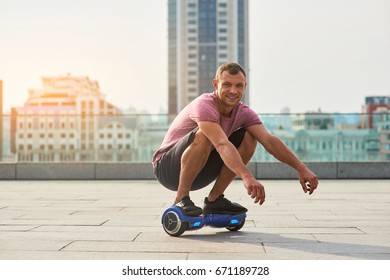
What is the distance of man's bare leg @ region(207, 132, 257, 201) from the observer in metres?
3.86

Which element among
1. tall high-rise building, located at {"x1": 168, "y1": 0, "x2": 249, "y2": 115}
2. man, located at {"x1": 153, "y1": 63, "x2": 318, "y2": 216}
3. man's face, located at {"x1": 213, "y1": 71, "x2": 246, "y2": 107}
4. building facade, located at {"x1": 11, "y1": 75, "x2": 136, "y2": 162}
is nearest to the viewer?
man, located at {"x1": 153, "y1": 63, "x2": 318, "y2": 216}

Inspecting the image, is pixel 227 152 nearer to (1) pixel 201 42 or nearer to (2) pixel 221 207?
(2) pixel 221 207

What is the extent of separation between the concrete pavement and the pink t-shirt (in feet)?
2.06

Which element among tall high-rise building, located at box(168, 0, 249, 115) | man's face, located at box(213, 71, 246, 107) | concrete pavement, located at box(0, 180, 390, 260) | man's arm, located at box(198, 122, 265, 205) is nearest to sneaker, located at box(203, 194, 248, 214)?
concrete pavement, located at box(0, 180, 390, 260)

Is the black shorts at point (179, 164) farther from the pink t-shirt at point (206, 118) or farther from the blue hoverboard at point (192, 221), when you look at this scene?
the blue hoverboard at point (192, 221)

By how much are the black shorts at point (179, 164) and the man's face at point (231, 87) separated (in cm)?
27

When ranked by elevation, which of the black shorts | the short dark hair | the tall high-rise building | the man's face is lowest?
the black shorts

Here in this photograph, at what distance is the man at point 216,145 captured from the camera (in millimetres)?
3521

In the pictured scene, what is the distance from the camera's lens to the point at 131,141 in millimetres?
10680

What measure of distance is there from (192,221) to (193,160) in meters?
0.36

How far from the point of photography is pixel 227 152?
3418 mm

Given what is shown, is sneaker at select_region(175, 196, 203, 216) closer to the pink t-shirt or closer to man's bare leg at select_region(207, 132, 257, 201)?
man's bare leg at select_region(207, 132, 257, 201)
